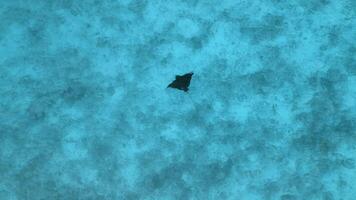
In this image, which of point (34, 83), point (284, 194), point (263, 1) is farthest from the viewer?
point (263, 1)

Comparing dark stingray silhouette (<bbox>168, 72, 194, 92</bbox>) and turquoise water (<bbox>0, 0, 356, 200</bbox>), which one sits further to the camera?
dark stingray silhouette (<bbox>168, 72, 194, 92</bbox>)

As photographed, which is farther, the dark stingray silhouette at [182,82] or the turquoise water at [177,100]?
the dark stingray silhouette at [182,82]

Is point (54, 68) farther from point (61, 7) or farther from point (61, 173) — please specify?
point (61, 173)

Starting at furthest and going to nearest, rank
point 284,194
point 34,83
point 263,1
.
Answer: point 263,1 < point 34,83 < point 284,194

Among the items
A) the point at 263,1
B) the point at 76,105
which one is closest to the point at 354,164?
the point at 263,1
